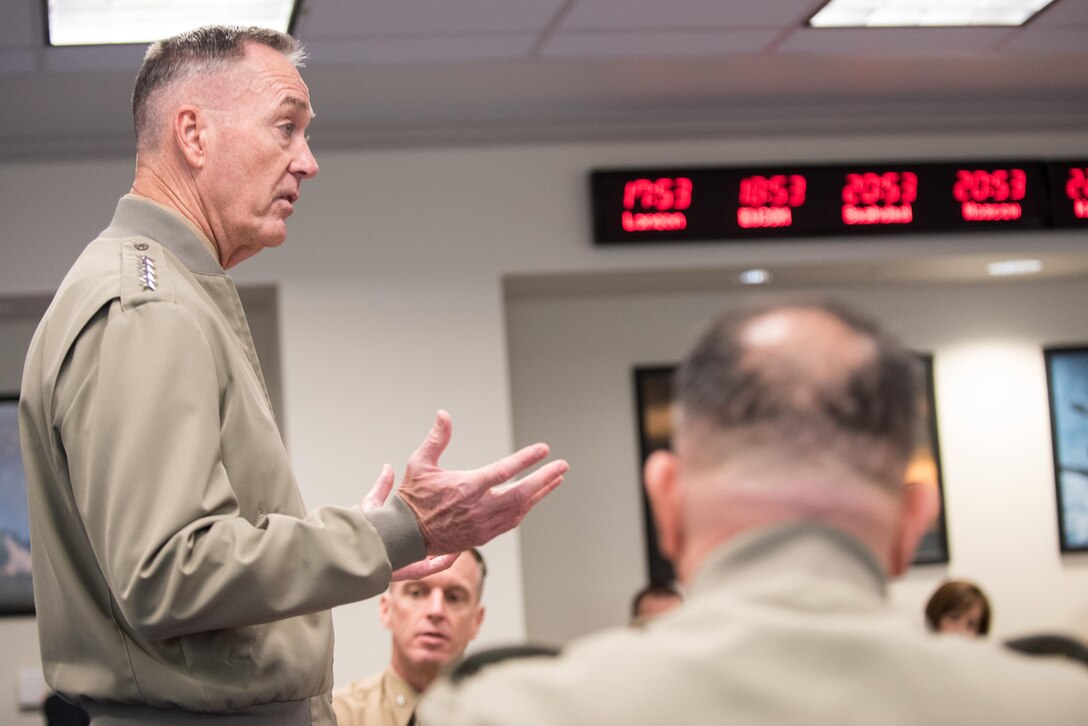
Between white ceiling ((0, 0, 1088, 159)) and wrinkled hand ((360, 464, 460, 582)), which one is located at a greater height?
white ceiling ((0, 0, 1088, 159))

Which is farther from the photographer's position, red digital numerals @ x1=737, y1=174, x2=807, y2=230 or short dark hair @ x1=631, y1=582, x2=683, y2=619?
short dark hair @ x1=631, y1=582, x2=683, y2=619

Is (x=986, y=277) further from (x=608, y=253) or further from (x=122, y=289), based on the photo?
(x=122, y=289)

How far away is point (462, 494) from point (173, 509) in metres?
0.30

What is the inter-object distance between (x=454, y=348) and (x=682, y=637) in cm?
392

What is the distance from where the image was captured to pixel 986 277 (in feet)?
18.3

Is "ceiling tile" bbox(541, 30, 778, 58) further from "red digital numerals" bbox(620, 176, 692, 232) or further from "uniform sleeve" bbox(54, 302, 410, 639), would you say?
"uniform sleeve" bbox(54, 302, 410, 639)

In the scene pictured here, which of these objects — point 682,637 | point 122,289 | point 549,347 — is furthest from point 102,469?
point 549,347

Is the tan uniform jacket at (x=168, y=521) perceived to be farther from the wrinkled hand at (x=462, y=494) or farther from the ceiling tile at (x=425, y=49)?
the ceiling tile at (x=425, y=49)

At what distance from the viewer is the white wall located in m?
4.50

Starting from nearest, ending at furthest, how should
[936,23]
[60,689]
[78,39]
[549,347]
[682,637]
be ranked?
[682,637], [60,689], [78,39], [936,23], [549,347]

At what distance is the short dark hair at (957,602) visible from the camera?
488cm

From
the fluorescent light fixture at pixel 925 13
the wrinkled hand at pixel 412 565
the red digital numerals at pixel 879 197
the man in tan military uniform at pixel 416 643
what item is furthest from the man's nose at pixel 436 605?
the red digital numerals at pixel 879 197

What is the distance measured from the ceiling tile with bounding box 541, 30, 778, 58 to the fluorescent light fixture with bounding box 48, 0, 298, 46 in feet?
2.76

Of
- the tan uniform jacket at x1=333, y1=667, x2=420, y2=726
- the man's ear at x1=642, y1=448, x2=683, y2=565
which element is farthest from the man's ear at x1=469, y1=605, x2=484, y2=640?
the man's ear at x1=642, y1=448, x2=683, y2=565
